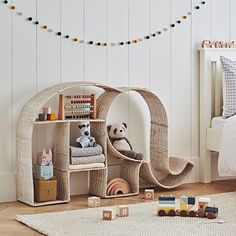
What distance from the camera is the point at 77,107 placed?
3797 millimetres

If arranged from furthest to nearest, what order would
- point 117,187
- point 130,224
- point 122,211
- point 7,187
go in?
1. point 117,187
2. point 7,187
3. point 122,211
4. point 130,224

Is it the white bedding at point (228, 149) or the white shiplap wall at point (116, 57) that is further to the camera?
the white bedding at point (228, 149)

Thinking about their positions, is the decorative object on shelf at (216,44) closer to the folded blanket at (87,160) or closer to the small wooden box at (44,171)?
the folded blanket at (87,160)

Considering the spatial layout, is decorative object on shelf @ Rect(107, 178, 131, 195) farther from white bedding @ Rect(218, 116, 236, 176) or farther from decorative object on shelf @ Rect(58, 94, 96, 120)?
white bedding @ Rect(218, 116, 236, 176)

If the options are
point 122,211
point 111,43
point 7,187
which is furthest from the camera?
point 111,43

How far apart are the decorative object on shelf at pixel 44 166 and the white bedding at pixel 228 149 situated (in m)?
1.08

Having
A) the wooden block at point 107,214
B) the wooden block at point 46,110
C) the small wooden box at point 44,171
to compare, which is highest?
the wooden block at point 46,110

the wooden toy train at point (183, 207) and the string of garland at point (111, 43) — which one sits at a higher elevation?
the string of garland at point (111, 43)

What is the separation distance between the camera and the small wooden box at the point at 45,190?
144 inches

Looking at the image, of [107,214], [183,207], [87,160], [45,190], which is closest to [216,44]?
[87,160]

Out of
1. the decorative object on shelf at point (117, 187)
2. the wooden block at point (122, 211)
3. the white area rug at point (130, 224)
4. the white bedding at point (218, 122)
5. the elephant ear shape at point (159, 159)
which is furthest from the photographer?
the white bedding at point (218, 122)

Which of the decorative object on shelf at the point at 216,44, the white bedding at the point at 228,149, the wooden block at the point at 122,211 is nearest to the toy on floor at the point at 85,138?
the wooden block at the point at 122,211

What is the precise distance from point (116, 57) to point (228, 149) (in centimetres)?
89

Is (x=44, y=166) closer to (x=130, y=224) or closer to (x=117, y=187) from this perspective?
(x=117, y=187)
